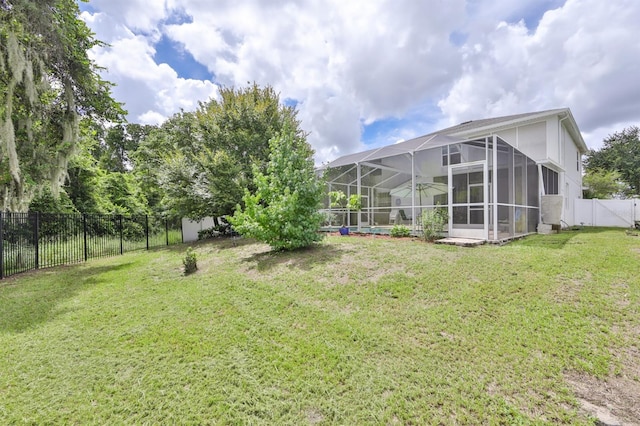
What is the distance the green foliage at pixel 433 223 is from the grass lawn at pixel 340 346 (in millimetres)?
3001

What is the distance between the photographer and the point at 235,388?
2.41 meters

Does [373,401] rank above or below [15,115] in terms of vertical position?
below

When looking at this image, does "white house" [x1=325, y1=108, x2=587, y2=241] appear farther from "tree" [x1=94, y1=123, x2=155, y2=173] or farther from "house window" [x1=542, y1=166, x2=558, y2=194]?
"tree" [x1=94, y1=123, x2=155, y2=173]

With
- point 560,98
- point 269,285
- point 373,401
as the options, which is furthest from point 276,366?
point 560,98

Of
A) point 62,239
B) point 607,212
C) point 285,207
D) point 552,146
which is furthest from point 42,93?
point 607,212

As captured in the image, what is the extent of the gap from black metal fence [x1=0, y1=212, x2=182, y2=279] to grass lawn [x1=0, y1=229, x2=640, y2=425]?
3.00 metres

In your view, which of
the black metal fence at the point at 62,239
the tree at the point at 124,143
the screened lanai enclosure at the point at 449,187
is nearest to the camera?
the black metal fence at the point at 62,239

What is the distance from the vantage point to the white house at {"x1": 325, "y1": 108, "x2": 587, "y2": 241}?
8.07 meters

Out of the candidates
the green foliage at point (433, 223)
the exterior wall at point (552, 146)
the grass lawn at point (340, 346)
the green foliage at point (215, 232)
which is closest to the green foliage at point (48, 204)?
the green foliage at point (215, 232)

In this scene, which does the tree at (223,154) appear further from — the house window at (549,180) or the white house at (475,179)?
the house window at (549,180)

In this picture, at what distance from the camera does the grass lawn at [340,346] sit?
219 cm

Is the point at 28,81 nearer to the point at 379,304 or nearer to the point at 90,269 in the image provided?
the point at 90,269

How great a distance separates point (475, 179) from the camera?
27.0 feet

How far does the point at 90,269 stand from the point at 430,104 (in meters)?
15.2
